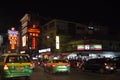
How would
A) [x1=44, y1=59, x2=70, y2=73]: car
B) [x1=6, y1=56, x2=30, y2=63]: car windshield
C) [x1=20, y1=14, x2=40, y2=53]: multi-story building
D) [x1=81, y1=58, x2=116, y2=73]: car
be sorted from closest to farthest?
[x1=6, y1=56, x2=30, y2=63]: car windshield
[x1=44, y1=59, x2=70, y2=73]: car
[x1=81, y1=58, x2=116, y2=73]: car
[x1=20, y1=14, x2=40, y2=53]: multi-story building

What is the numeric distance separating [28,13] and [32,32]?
50.6ft

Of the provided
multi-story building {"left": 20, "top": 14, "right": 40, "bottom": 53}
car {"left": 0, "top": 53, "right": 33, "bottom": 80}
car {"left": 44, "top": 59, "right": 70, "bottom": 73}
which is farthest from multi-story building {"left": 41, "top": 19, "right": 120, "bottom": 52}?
car {"left": 0, "top": 53, "right": 33, "bottom": 80}

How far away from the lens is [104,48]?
63.2 m

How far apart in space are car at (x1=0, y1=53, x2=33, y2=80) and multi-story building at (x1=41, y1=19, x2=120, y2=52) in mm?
44759

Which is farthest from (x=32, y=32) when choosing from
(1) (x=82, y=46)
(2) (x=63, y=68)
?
(2) (x=63, y=68)

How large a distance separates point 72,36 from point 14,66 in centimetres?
6020

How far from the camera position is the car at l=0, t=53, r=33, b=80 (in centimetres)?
1732

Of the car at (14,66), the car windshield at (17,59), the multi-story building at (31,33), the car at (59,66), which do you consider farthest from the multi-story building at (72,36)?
the car at (14,66)

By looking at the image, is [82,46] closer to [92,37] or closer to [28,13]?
[92,37]

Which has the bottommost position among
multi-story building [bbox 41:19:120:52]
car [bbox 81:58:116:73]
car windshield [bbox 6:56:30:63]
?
car [bbox 81:58:116:73]

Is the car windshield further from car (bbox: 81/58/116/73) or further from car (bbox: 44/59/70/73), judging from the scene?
car (bbox: 81/58/116/73)

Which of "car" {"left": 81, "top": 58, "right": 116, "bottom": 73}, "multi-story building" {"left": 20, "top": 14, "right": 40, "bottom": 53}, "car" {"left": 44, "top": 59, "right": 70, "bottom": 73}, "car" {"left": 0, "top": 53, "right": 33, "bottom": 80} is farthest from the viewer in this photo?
"multi-story building" {"left": 20, "top": 14, "right": 40, "bottom": 53}

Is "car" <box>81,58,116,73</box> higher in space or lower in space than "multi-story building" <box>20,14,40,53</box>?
lower

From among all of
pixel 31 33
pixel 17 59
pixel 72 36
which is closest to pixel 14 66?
pixel 17 59
